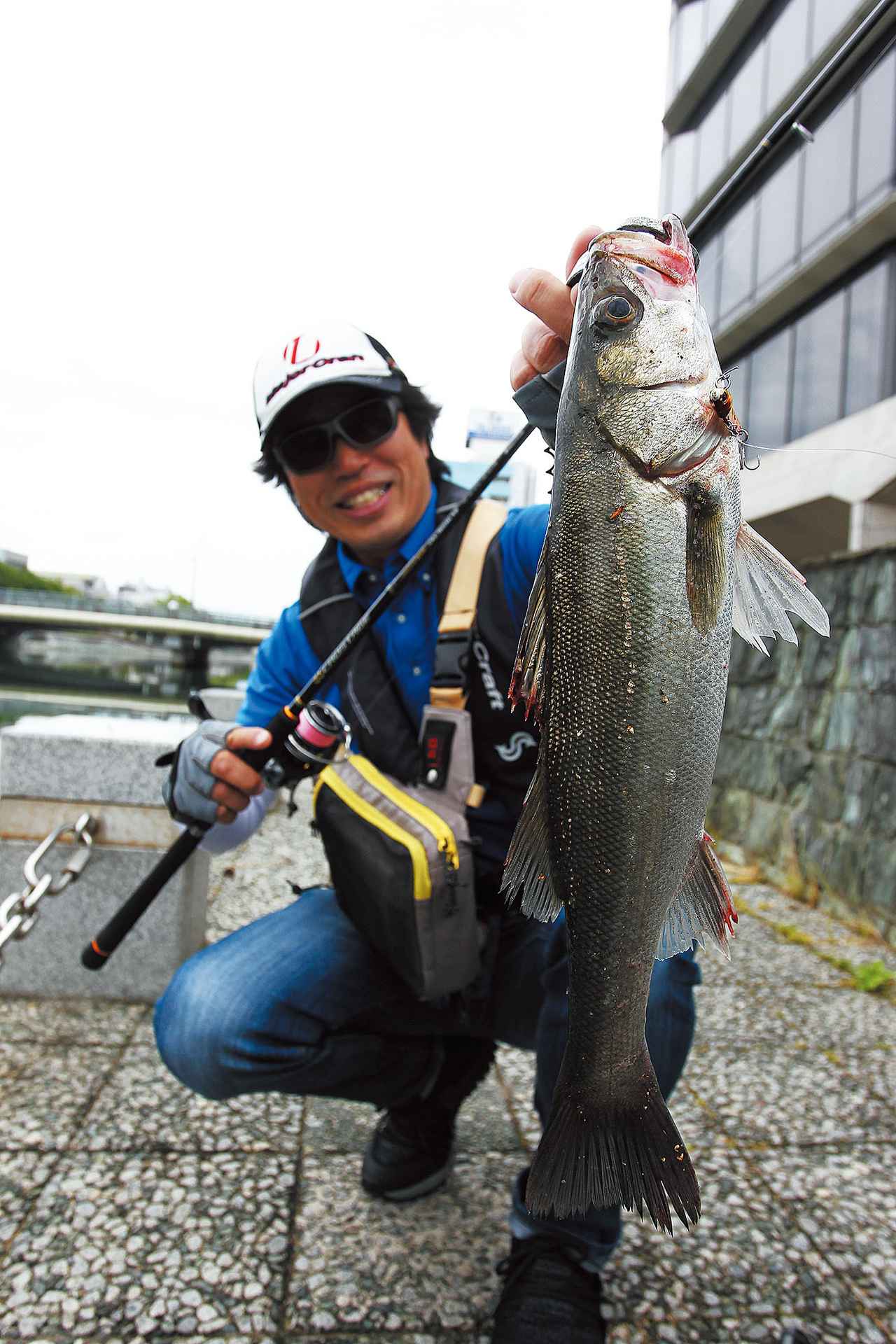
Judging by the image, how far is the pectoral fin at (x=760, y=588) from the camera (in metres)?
1.42

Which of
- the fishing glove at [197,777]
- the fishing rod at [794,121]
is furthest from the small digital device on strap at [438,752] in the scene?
the fishing rod at [794,121]

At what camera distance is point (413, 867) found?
82.7 inches

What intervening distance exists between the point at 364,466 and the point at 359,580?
39 cm

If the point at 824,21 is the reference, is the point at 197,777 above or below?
below

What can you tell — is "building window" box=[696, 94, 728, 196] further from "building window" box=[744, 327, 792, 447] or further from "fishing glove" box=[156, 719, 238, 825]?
"fishing glove" box=[156, 719, 238, 825]

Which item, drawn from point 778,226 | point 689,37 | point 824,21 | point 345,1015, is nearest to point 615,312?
point 345,1015

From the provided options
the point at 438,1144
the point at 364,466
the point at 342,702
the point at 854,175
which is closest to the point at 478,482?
the point at 364,466

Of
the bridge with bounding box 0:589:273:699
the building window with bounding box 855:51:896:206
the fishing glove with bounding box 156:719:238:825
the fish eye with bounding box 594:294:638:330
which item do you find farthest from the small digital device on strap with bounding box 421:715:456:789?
the bridge with bounding box 0:589:273:699

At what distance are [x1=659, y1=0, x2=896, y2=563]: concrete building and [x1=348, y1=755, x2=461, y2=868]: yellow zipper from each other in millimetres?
10478

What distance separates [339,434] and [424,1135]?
2080 millimetres

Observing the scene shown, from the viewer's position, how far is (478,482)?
2326 millimetres

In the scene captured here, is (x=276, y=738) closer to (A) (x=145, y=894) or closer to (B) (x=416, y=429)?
(A) (x=145, y=894)

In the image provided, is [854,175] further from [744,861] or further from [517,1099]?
[517,1099]

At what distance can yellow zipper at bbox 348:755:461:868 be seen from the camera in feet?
7.02
